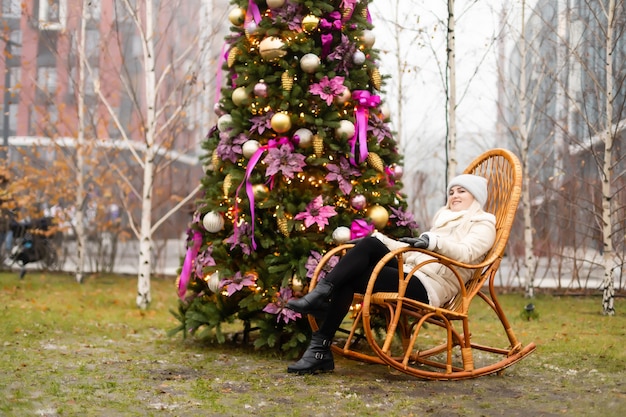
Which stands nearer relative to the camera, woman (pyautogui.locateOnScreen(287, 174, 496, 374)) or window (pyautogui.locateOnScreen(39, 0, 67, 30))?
woman (pyautogui.locateOnScreen(287, 174, 496, 374))

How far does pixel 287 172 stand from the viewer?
14.7 ft

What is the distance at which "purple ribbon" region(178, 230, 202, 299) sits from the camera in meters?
4.75

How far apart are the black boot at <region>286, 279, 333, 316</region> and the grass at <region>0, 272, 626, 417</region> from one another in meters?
0.38

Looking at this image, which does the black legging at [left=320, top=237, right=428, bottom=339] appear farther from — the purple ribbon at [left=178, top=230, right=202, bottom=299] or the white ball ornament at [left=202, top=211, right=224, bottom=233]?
the purple ribbon at [left=178, top=230, right=202, bottom=299]

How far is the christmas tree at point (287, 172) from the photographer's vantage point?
4508 mm

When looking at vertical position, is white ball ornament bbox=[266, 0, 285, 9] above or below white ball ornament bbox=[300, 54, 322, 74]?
above

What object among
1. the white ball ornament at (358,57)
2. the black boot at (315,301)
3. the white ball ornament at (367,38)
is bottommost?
the black boot at (315,301)

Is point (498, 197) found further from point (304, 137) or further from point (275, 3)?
point (275, 3)

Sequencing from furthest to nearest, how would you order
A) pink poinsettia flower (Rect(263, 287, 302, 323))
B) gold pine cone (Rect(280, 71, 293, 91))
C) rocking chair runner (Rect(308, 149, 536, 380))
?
gold pine cone (Rect(280, 71, 293, 91)), pink poinsettia flower (Rect(263, 287, 302, 323)), rocking chair runner (Rect(308, 149, 536, 380))

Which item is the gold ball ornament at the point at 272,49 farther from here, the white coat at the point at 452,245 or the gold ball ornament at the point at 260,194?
the white coat at the point at 452,245

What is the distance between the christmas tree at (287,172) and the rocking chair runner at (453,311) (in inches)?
12.5

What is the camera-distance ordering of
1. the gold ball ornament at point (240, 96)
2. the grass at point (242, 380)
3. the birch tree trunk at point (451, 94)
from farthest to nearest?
the birch tree trunk at point (451, 94) < the gold ball ornament at point (240, 96) < the grass at point (242, 380)

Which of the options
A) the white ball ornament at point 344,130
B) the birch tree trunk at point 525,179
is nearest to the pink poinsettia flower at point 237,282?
the white ball ornament at point 344,130

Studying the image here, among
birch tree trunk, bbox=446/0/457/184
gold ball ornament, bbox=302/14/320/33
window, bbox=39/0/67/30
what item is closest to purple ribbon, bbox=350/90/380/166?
gold ball ornament, bbox=302/14/320/33
